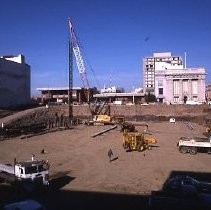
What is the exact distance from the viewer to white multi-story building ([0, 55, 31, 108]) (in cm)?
10381

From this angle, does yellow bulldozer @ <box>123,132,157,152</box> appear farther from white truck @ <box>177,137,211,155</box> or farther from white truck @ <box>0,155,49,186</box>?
white truck @ <box>0,155,49,186</box>

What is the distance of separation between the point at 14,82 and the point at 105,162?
79.6 metres

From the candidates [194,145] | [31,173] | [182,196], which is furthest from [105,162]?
[182,196]

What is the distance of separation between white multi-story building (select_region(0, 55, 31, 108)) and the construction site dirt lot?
169ft

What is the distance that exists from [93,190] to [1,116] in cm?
5976

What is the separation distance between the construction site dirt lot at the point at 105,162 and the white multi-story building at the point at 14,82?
51.4 meters

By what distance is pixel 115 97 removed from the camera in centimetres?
15800

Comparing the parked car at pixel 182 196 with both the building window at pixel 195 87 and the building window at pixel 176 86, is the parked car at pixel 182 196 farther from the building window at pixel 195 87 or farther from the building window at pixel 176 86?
the building window at pixel 176 86

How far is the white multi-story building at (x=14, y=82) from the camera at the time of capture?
104 metres

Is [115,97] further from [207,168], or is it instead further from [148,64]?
[207,168]

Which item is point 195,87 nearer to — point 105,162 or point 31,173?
point 105,162

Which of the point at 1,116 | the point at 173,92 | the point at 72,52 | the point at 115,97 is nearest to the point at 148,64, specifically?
the point at 115,97

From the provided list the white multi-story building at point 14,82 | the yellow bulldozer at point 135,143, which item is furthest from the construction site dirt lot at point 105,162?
the white multi-story building at point 14,82

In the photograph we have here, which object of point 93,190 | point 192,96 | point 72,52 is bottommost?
point 93,190
